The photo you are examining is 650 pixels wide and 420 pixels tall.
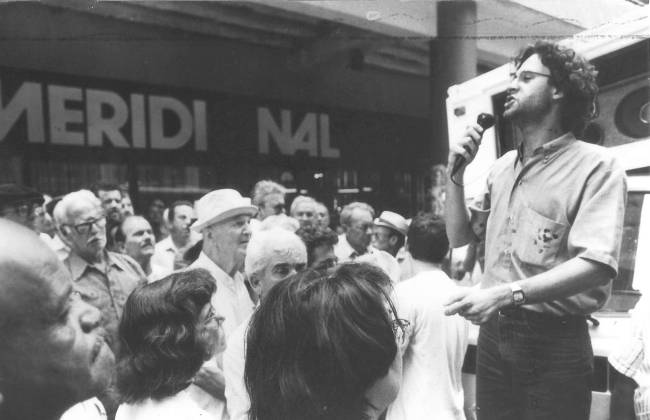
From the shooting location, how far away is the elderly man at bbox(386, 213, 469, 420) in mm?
2336

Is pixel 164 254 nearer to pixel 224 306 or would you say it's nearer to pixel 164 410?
pixel 224 306

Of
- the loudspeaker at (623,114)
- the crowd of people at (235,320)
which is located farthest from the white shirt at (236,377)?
the loudspeaker at (623,114)

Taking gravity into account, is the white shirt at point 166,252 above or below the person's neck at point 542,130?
below

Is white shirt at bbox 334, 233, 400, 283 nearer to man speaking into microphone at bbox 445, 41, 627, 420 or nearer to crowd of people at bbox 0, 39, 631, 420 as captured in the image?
crowd of people at bbox 0, 39, 631, 420

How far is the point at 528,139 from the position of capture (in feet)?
5.91

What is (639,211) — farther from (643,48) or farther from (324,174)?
(324,174)

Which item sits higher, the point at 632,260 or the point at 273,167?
the point at 273,167

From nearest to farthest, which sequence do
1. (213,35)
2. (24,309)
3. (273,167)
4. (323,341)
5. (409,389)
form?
(24,309), (323,341), (409,389), (213,35), (273,167)

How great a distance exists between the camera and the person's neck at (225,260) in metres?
2.81

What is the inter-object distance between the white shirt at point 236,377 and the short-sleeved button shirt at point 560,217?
710 mm

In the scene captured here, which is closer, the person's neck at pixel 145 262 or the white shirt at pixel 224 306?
the white shirt at pixel 224 306

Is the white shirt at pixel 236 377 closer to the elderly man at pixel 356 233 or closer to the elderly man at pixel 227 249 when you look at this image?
the elderly man at pixel 227 249

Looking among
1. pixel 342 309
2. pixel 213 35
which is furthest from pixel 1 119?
pixel 342 309

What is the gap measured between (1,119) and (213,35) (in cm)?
219
